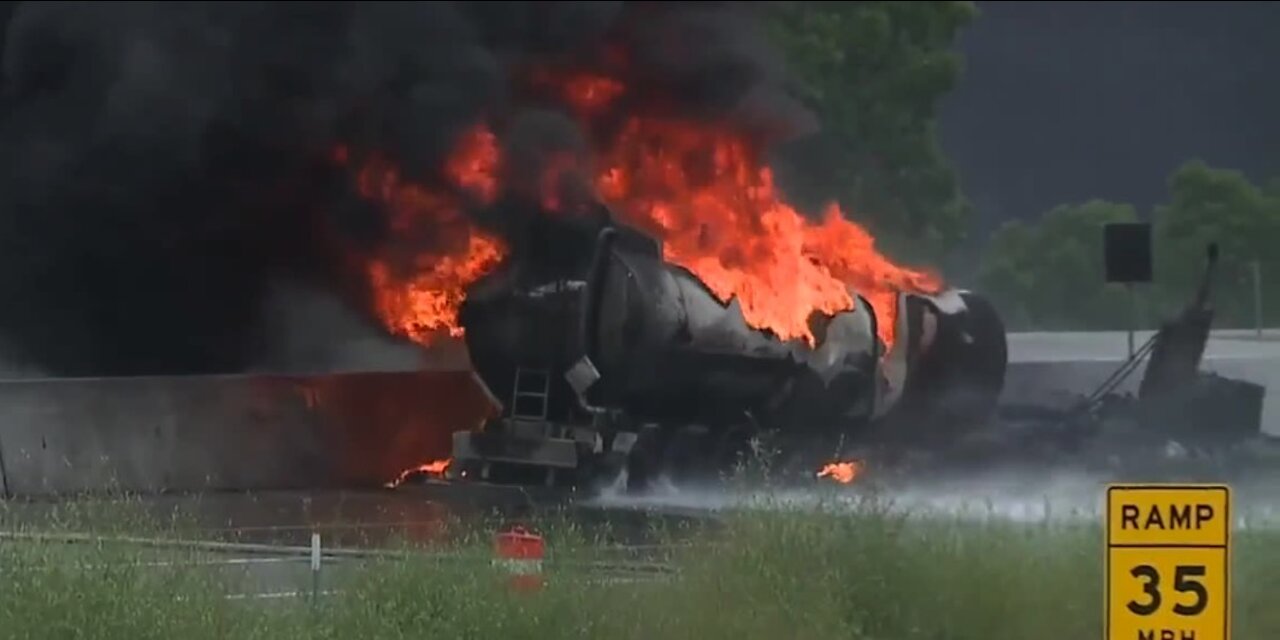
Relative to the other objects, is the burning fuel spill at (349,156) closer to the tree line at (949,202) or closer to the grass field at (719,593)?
the tree line at (949,202)

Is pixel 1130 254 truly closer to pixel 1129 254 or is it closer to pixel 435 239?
pixel 1129 254

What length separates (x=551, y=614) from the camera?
891 cm

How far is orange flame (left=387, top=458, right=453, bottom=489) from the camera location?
1802 cm

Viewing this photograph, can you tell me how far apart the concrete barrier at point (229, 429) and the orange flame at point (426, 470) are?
12 cm

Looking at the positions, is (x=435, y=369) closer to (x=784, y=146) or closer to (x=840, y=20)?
(x=784, y=146)

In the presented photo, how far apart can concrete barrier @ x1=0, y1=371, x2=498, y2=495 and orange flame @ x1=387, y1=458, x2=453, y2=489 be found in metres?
0.12

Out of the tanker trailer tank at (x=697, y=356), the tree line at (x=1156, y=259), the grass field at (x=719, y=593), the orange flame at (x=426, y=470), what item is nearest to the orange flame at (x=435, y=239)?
the orange flame at (x=426, y=470)

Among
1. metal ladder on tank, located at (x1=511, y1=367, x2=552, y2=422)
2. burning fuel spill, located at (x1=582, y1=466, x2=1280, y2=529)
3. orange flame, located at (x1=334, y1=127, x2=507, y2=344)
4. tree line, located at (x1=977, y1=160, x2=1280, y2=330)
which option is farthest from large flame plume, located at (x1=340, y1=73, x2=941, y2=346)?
burning fuel spill, located at (x1=582, y1=466, x2=1280, y2=529)

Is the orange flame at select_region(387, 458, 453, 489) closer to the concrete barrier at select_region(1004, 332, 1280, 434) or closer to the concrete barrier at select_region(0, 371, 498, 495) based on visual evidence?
the concrete barrier at select_region(0, 371, 498, 495)

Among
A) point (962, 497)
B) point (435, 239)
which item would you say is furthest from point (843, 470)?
point (435, 239)

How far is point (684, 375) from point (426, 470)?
2603 mm

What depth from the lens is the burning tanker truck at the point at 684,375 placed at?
1650 centimetres

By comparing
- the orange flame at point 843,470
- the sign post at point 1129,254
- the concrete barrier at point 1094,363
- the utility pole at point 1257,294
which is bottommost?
the orange flame at point 843,470

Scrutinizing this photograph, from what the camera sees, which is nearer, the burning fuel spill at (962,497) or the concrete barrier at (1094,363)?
the burning fuel spill at (962,497)
